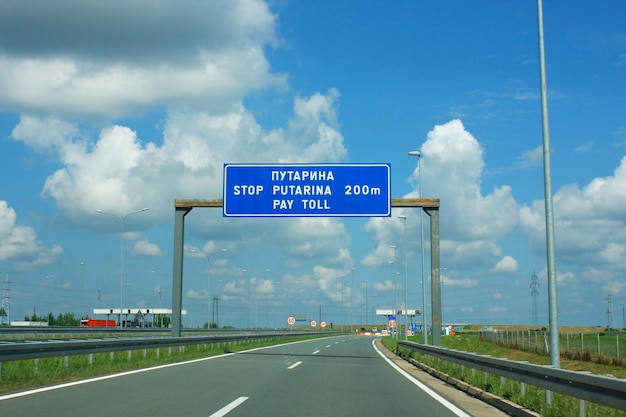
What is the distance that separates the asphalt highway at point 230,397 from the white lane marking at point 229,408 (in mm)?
16

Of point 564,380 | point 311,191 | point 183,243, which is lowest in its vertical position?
point 564,380

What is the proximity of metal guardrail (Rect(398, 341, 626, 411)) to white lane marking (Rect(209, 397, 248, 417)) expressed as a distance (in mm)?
5039

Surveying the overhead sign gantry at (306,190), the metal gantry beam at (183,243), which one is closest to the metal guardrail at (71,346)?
the metal gantry beam at (183,243)

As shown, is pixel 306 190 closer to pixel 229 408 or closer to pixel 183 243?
pixel 183 243

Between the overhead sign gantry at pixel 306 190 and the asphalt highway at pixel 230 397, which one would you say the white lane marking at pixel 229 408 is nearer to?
the asphalt highway at pixel 230 397

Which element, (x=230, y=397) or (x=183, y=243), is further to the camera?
(x=183, y=243)

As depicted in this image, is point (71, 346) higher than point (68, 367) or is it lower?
higher

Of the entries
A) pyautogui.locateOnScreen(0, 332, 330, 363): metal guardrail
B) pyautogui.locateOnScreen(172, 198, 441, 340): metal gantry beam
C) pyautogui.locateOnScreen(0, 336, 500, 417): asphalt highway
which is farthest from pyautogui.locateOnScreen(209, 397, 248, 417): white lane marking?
pyautogui.locateOnScreen(172, 198, 441, 340): metal gantry beam

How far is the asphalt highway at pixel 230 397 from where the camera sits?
1127cm

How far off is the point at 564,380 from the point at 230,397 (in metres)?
6.24

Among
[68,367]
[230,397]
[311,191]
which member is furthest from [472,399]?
[311,191]

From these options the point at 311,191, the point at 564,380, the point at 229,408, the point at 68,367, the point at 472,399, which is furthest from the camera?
the point at 311,191

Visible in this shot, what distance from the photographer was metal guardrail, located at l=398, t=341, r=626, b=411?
26.8 feet

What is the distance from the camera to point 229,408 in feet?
38.2
